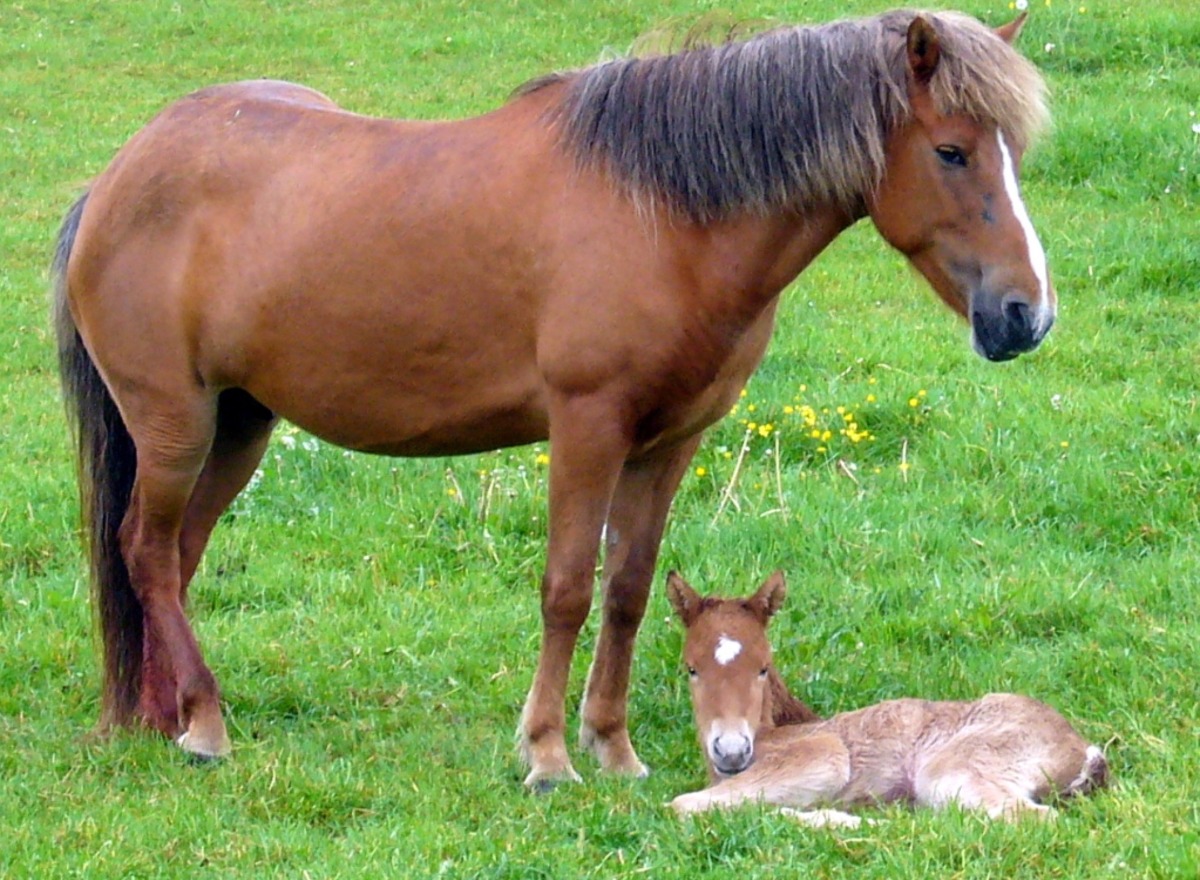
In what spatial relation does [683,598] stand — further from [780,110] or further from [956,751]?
[780,110]

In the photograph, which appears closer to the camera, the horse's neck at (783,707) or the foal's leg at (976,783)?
the foal's leg at (976,783)

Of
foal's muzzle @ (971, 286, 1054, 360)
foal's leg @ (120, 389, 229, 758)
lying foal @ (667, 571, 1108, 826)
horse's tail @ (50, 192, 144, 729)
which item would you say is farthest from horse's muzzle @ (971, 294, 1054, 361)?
horse's tail @ (50, 192, 144, 729)

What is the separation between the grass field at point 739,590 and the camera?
162 inches

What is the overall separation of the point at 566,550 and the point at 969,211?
147cm

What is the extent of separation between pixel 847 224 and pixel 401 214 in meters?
1.33

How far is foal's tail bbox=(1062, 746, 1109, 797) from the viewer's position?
13.9 ft

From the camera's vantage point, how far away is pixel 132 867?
4.08 metres

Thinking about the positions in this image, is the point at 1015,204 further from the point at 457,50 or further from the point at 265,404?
the point at 457,50

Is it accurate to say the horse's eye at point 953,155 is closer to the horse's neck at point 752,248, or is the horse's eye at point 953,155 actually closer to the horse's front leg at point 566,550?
the horse's neck at point 752,248

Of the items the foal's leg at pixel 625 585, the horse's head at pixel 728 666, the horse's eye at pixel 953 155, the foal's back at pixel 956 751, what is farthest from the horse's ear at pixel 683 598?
the horse's eye at pixel 953 155

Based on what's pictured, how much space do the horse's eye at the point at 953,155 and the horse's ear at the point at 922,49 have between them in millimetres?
188

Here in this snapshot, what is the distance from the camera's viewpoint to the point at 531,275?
4.57m

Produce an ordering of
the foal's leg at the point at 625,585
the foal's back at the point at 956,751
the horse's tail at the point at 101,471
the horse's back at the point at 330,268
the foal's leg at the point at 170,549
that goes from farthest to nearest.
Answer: the horse's tail at the point at 101,471 → the foal's leg at the point at 170,549 → the foal's leg at the point at 625,585 → the horse's back at the point at 330,268 → the foal's back at the point at 956,751

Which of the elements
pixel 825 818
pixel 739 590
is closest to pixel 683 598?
pixel 825 818
